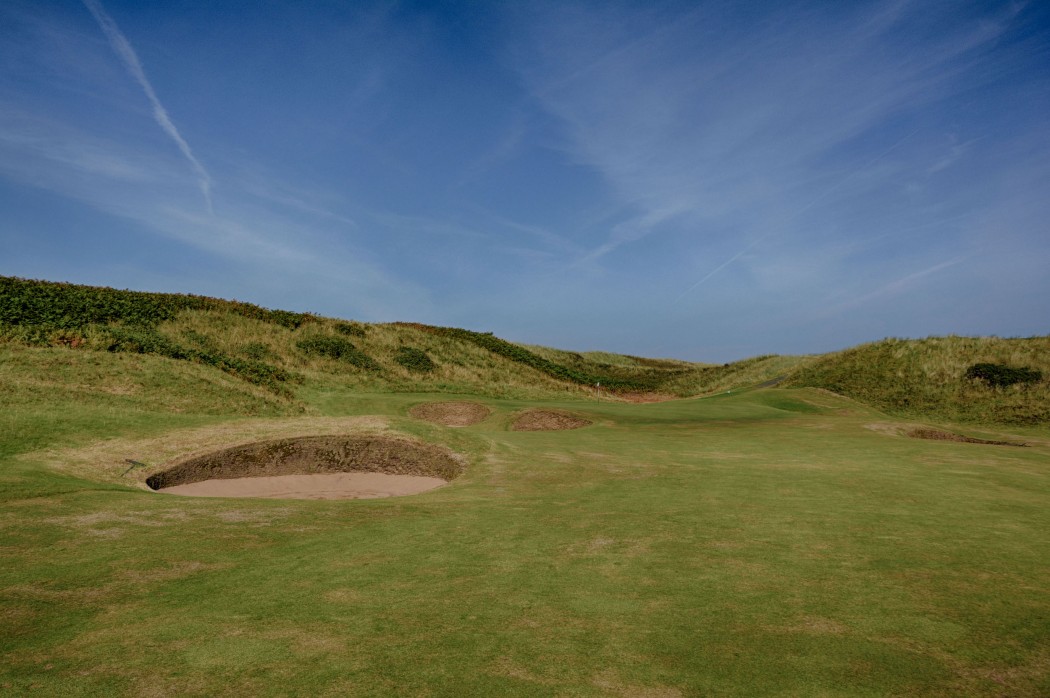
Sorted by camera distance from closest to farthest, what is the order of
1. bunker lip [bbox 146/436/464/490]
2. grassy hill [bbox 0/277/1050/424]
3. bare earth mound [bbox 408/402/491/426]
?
bunker lip [bbox 146/436/464/490], bare earth mound [bbox 408/402/491/426], grassy hill [bbox 0/277/1050/424]

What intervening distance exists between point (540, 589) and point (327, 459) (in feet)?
44.6

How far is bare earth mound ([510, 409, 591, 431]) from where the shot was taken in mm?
26831

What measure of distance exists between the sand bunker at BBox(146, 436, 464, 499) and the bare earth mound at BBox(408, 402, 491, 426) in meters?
10.7

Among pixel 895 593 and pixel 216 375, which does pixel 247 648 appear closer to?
pixel 895 593

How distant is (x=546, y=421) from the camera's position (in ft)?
89.8

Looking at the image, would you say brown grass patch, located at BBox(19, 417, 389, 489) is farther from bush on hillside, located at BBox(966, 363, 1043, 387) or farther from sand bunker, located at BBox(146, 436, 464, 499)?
bush on hillside, located at BBox(966, 363, 1043, 387)

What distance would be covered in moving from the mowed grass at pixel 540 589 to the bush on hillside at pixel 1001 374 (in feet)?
101

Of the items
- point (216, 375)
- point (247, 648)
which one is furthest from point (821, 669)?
point (216, 375)

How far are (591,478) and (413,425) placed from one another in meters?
8.15

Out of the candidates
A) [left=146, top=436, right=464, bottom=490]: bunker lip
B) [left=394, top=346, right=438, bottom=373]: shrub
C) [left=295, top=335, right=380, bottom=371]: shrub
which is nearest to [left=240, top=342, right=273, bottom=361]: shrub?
[left=295, top=335, right=380, bottom=371]: shrub

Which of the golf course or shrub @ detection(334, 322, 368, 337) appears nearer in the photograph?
the golf course

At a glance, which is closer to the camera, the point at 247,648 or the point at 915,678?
the point at 915,678

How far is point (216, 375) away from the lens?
28531 millimetres

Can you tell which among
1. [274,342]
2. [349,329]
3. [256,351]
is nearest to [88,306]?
[256,351]
